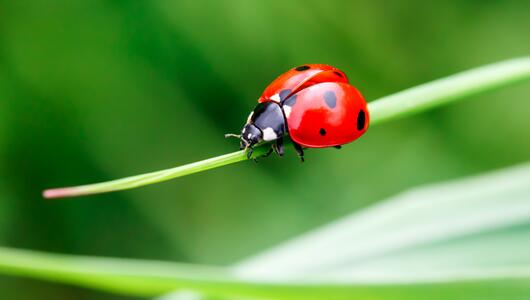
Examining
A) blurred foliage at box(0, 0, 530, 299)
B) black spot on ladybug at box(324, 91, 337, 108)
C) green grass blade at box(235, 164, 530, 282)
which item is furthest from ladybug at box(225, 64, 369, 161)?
blurred foliage at box(0, 0, 530, 299)

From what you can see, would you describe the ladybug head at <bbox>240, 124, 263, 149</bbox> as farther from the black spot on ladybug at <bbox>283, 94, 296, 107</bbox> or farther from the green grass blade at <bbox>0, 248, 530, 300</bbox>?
the green grass blade at <bbox>0, 248, 530, 300</bbox>

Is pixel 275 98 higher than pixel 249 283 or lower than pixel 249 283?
higher

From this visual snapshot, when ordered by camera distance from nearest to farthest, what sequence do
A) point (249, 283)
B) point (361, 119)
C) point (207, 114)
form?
point (249, 283) → point (361, 119) → point (207, 114)

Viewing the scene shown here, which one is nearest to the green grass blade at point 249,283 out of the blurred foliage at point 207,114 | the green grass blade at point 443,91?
the green grass blade at point 443,91

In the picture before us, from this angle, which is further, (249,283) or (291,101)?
(291,101)

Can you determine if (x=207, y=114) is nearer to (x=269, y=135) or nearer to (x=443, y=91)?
(x=269, y=135)

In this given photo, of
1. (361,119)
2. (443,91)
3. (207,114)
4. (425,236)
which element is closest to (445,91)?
(443,91)

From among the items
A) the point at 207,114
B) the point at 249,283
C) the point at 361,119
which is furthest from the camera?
the point at 207,114
